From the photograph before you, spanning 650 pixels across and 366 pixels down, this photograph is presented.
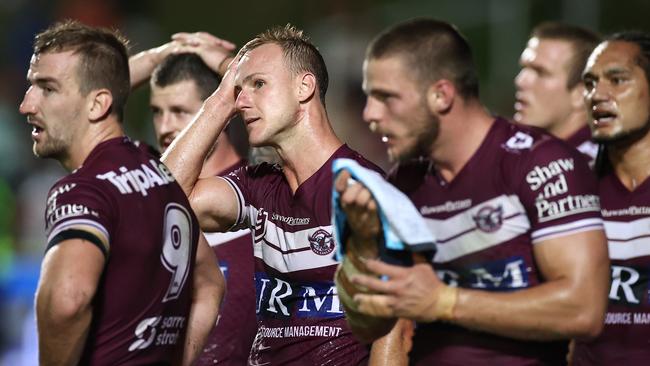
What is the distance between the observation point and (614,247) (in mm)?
5273

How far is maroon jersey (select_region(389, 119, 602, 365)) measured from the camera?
3.97 metres

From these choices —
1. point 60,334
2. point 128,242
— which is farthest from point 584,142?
point 60,334

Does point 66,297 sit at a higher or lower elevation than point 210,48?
lower

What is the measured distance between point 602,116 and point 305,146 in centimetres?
154

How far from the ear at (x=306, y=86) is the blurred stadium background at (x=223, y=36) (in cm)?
647

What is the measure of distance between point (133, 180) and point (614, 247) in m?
2.30

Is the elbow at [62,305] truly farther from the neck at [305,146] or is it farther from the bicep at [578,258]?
the bicep at [578,258]

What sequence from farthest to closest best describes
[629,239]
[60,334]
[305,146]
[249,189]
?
[249,189], [629,239], [305,146], [60,334]

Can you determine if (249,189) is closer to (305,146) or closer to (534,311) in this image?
(305,146)

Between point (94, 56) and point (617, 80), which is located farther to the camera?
point (617, 80)

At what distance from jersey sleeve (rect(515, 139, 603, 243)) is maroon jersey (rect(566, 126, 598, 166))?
7.73ft

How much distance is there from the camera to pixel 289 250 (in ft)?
16.4

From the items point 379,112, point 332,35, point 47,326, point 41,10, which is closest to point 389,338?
point 379,112

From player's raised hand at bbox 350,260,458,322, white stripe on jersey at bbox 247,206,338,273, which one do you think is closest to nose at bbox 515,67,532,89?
white stripe on jersey at bbox 247,206,338,273
